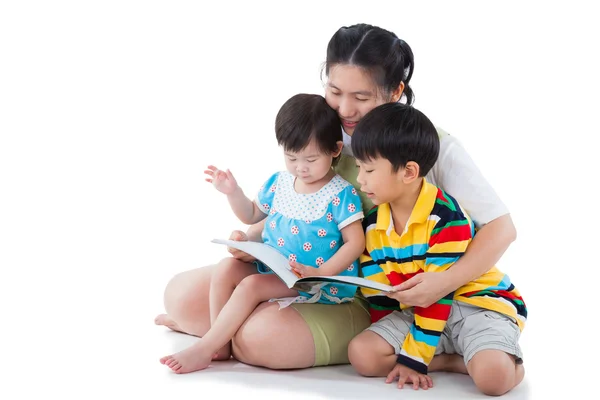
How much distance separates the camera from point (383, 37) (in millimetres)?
3209

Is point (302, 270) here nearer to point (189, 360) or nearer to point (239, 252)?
point (239, 252)

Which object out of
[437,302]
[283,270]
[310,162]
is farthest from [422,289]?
[310,162]

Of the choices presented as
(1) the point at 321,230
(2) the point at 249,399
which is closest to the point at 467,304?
(1) the point at 321,230

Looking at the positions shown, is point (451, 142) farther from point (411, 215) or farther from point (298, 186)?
point (298, 186)

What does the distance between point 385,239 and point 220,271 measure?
0.60 meters

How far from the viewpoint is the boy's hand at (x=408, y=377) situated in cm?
296

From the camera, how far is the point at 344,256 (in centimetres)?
310

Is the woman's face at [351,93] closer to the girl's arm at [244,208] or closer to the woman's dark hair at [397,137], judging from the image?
the woman's dark hair at [397,137]

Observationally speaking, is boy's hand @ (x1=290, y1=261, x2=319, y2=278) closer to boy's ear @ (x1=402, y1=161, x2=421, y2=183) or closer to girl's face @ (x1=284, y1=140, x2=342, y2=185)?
girl's face @ (x1=284, y1=140, x2=342, y2=185)

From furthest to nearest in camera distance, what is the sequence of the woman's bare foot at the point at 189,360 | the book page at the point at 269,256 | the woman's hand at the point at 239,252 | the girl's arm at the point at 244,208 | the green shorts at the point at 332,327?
the girl's arm at the point at 244,208, the woman's hand at the point at 239,252, the green shorts at the point at 332,327, the woman's bare foot at the point at 189,360, the book page at the point at 269,256

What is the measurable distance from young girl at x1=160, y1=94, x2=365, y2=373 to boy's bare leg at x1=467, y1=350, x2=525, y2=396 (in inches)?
21.1

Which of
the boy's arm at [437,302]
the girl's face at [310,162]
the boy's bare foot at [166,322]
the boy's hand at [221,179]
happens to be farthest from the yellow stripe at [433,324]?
the boy's bare foot at [166,322]

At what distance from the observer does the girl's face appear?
10.2 feet

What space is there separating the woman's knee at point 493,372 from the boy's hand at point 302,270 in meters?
0.59
